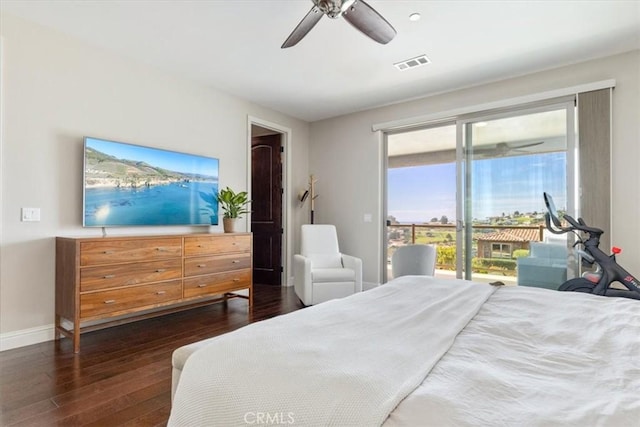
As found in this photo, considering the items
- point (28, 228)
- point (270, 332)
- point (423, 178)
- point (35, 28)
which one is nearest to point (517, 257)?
point (423, 178)

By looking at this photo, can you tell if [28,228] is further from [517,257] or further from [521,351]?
[517,257]

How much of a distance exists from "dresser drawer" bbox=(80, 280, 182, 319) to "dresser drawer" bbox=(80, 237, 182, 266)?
0.26 m

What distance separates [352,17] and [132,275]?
8.92ft

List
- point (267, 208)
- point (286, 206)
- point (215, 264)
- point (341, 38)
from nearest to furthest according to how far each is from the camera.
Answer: point (341, 38) → point (215, 264) → point (286, 206) → point (267, 208)

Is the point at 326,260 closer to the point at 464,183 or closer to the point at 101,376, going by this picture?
the point at 464,183

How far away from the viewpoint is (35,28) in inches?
112

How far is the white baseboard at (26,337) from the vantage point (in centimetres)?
265

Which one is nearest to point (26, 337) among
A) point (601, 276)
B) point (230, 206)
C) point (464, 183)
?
point (230, 206)

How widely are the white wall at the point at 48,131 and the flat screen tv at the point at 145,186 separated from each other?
156mm

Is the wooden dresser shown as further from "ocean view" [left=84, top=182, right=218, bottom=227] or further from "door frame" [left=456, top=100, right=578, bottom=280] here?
"door frame" [left=456, top=100, right=578, bottom=280]

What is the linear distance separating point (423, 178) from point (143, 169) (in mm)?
4687

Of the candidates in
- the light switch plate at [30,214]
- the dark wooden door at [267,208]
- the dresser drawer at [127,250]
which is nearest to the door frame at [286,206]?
the dark wooden door at [267,208]

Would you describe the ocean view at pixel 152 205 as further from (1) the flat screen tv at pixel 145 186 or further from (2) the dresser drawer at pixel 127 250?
(2) the dresser drawer at pixel 127 250

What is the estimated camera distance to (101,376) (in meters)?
2.20
